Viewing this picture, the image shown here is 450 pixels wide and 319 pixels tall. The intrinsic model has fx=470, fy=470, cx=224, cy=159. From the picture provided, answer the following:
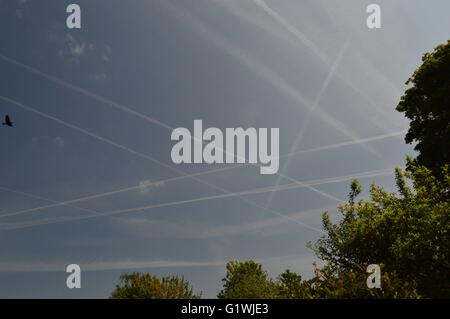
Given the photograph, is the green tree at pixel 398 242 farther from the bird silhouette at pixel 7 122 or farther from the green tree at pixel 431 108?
the bird silhouette at pixel 7 122

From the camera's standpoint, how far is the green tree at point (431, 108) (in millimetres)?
34469

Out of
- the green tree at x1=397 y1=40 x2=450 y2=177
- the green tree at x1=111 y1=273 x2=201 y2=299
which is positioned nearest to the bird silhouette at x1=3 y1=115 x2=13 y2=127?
the green tree at x1=111 y1=273 x2=201 y2=299

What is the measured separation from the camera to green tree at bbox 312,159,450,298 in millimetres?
24234

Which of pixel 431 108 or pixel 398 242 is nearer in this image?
pixel 398 242

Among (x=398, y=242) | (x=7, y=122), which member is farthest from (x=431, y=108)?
(x=7, y=122)

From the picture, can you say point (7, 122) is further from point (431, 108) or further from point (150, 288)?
point (431, 108)

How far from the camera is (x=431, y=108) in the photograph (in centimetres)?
3628

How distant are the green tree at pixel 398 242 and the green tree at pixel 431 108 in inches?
195

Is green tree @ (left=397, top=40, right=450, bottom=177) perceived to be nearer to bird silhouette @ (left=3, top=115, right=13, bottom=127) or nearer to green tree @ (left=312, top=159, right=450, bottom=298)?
green tree @ (left=312, top=159, right=450, bottom=298)

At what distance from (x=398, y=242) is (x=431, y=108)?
52.0 ft
